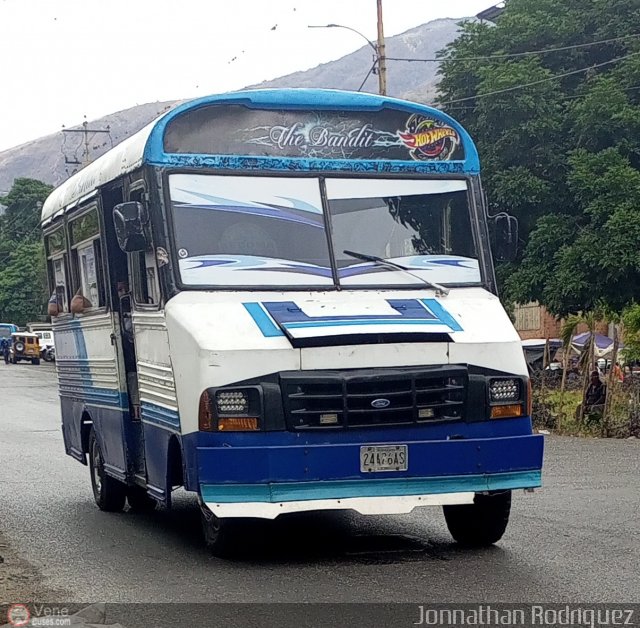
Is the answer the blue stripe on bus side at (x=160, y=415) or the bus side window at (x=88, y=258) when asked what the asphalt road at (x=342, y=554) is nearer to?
the blue stripe on bus side at (x=160, y=415)

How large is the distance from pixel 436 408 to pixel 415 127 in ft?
7.72

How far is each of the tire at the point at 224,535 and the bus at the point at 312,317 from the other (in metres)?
0.02

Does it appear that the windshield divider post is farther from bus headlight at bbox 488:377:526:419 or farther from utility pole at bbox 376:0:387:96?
utility pole at bbox 376:0:387:96

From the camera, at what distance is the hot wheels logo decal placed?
30.9 ft

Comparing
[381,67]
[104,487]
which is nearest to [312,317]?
[104,487]

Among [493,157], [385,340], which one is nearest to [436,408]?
[385,340]

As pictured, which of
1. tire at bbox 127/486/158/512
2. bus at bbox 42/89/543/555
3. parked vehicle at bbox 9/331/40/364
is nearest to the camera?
bus at bbox 42/89/543/555

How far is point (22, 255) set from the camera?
85938 millimetres

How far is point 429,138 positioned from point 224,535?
3.23 m

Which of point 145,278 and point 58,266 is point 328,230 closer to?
point 145,278

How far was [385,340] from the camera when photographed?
26.7 feet

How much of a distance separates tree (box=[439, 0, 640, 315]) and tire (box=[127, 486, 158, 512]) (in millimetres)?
15526

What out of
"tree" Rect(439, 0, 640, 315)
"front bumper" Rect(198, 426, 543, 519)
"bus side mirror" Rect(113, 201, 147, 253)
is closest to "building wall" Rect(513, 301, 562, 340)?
"tree" Rect(439, 0, 640, 315)

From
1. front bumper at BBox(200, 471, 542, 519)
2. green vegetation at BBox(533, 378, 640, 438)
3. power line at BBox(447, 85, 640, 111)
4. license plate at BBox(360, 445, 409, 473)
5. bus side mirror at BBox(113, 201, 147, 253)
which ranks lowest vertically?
green vegetation at BBox(533, 378, 640, 438)
